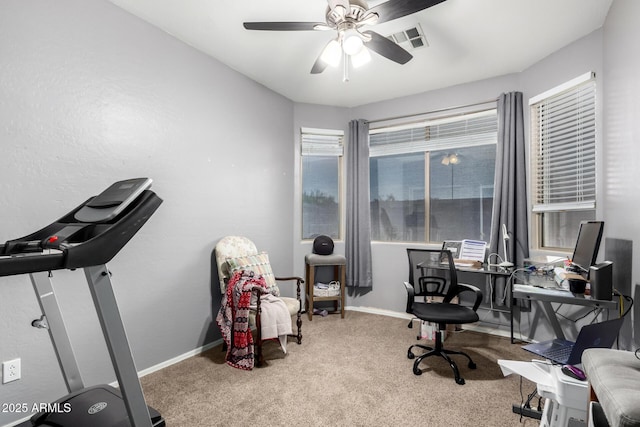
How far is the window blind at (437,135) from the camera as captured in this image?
3504mm

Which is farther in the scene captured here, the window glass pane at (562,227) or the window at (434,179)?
the window at (434,179)

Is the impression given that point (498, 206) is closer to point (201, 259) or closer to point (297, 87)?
point (297, 87)

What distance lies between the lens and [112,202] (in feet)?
3.94

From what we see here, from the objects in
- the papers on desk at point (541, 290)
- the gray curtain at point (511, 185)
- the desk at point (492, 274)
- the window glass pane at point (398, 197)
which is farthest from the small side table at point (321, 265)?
the papers on desk at point (541, 290)

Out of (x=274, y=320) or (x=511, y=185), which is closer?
(x=274, y=320)

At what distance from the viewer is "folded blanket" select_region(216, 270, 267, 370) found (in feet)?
8.14

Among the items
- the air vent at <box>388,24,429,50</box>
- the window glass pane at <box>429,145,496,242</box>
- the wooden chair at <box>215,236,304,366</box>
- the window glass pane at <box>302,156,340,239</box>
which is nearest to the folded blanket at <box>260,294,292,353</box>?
the wooden chair at <box>215,236,304,366</box>

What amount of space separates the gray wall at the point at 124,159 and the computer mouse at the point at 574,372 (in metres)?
2.64

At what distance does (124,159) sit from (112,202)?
50.6 inches

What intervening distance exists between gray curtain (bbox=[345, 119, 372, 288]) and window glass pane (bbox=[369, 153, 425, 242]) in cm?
23

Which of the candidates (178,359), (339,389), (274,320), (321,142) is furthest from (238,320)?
(321,142)

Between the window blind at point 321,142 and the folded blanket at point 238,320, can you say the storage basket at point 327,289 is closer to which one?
the folded blanket at point 238,320

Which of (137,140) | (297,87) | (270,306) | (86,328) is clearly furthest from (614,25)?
(86,328)

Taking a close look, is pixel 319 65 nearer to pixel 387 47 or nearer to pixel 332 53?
pixel 332 53
